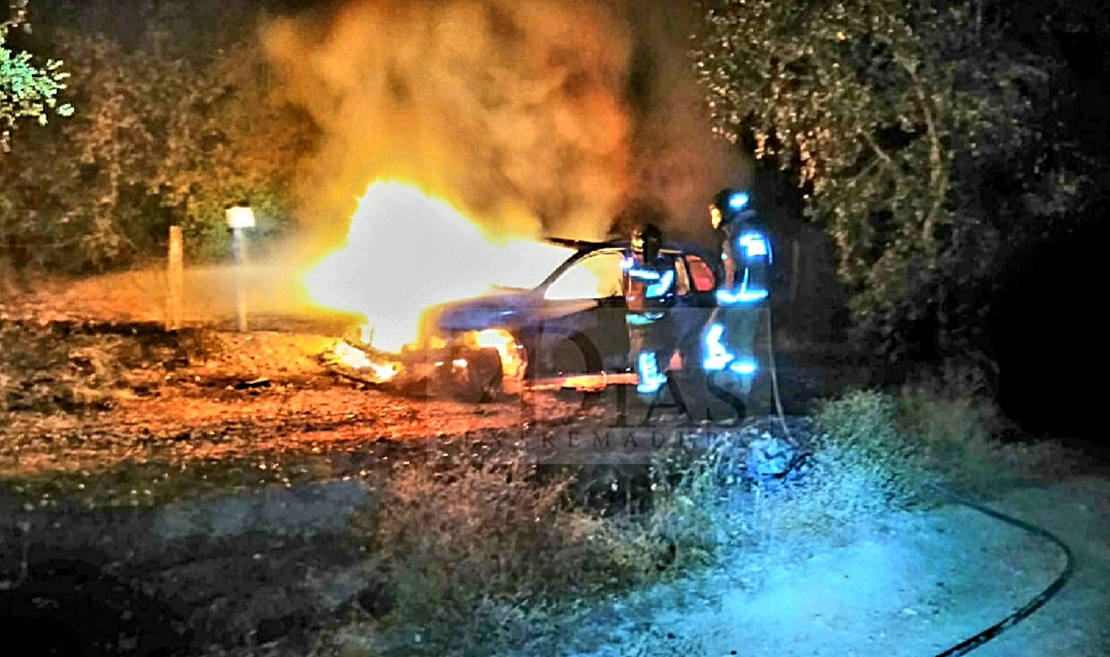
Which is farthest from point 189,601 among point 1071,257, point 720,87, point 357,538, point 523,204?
point 523,204

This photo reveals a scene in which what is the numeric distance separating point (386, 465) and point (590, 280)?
2.66 meters

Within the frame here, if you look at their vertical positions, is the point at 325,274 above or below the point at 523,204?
below

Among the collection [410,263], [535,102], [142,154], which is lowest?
[410,263]

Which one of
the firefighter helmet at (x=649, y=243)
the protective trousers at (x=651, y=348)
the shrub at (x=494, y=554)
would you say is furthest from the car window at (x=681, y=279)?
the shrub at (x=494, y=554)

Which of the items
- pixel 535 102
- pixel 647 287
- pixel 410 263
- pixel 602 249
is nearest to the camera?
pixel 647 287

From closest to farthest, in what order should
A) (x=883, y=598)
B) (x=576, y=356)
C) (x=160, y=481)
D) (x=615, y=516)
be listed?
(x=883, y=598)
(x=615, y=516)
(x=160, y=481)
(x=576, y=356)

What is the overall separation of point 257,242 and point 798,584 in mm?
15189

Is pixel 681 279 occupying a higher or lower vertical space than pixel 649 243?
lower

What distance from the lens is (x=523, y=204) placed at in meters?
14.5

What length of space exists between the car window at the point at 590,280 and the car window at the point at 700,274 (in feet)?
2.05

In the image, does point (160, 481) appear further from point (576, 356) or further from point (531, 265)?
point (531, 265)

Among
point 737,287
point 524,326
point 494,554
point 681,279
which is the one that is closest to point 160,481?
point 494,554

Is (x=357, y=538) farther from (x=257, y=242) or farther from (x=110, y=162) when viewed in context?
(x=257, y=242)

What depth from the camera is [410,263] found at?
496 inches
